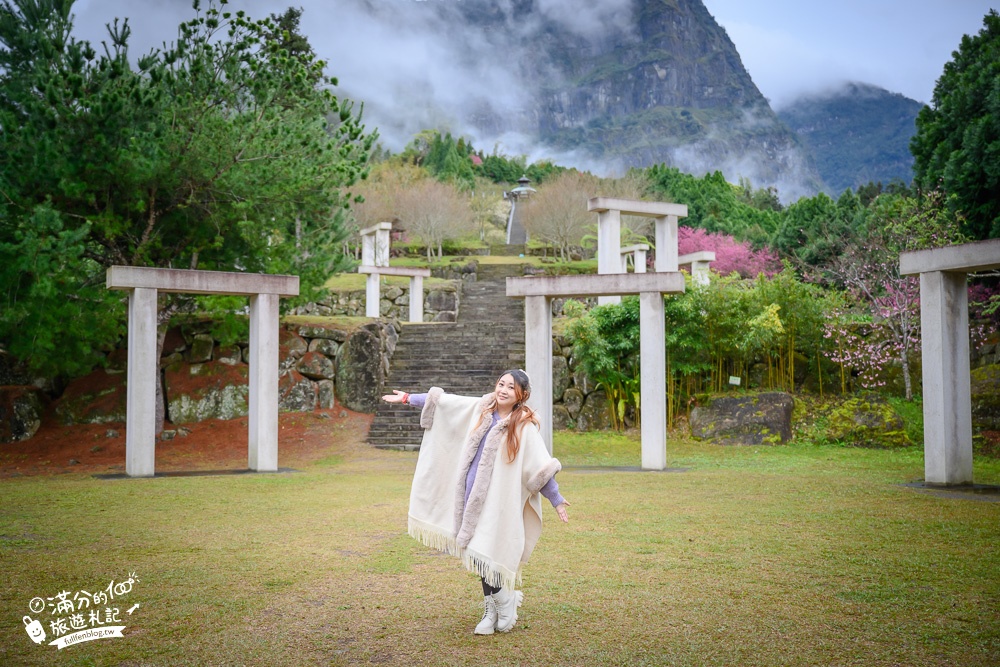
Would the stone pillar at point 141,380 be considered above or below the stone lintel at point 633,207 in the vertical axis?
below

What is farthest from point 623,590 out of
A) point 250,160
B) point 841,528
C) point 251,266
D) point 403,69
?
point 403,69

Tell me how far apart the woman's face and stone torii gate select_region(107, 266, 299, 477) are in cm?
924

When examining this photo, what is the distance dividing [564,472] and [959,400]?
18.7 feet

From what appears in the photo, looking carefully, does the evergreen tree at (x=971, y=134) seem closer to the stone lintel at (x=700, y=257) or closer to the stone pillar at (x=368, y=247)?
the stone lintel at (x=700, y=257)

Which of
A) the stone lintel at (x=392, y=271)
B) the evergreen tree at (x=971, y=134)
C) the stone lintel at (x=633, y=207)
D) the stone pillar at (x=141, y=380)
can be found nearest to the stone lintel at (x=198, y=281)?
the stone pillar at (x=141, y=380)

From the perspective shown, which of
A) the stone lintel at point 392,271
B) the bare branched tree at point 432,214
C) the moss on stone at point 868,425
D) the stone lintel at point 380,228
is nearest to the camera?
the moss on stone at point 868,425

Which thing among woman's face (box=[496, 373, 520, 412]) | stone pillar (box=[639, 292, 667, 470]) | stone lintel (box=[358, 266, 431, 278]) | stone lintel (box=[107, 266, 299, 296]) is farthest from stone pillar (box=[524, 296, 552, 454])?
stone lintel (box=[358, 266, 431, 278])

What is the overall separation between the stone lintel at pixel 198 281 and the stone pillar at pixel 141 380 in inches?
6.3

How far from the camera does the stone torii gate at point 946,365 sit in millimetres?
11031

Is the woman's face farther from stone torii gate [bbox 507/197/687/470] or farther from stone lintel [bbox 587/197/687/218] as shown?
stone lintel [bbox 587/197/687/218]

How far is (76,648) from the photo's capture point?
449cm

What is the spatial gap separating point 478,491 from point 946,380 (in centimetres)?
886

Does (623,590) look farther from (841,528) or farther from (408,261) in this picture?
(408,261)

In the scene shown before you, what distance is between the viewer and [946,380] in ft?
36.4
